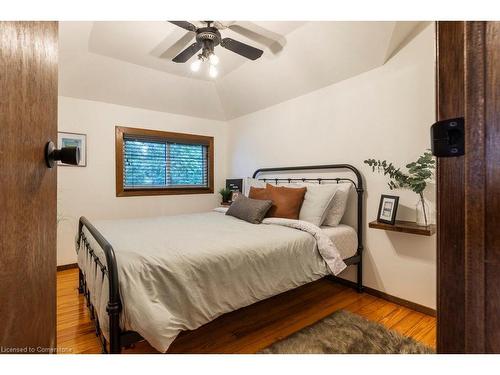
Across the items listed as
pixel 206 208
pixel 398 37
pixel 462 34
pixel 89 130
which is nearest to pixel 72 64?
pixel 89 130

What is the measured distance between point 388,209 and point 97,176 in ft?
11.7

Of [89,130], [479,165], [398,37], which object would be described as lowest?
[479,165]

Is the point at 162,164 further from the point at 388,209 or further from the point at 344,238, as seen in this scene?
the point at 388,209

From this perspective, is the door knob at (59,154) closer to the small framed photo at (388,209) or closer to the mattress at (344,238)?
the mattress at (344,238)

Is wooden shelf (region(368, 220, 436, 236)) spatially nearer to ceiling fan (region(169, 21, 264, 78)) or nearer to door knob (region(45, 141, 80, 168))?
ceiling fan (region(169, 21, 264, 78))

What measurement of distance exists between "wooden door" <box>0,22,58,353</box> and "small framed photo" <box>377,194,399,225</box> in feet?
7.93

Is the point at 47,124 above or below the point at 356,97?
below

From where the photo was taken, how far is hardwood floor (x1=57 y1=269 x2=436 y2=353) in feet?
5.84

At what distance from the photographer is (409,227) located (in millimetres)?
2137

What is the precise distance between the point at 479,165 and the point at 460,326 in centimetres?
26

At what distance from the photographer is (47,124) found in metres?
0.66

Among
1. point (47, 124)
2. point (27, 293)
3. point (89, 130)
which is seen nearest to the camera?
point (27, 293)

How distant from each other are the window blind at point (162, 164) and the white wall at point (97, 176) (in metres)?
0.22
